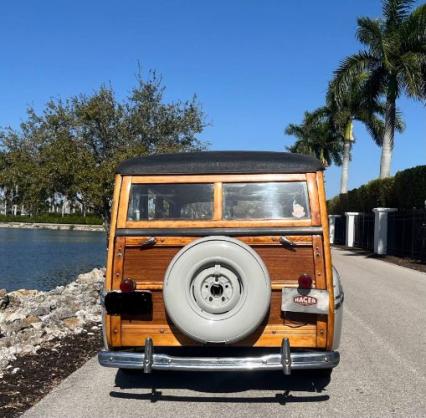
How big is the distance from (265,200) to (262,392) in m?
1.85

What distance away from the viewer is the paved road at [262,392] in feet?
16.3

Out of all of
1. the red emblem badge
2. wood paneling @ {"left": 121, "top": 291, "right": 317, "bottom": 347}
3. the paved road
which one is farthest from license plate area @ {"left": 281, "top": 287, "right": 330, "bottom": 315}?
the paved road

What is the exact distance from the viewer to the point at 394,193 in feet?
89.1

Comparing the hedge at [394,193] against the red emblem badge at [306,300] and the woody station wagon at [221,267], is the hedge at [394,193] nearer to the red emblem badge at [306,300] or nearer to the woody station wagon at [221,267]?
the woody station wagon at [221,267]

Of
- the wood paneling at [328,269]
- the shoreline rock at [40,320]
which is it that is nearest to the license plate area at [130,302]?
the wood paneling at [328,269]

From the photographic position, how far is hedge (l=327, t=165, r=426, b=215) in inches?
920

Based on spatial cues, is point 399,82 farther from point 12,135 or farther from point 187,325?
point 187,325

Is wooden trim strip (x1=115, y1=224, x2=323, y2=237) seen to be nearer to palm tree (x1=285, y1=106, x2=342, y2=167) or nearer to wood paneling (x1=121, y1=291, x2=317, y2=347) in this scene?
wood paneling (x1=121, y1=291, x2=317, y2=347)

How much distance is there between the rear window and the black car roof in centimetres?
14

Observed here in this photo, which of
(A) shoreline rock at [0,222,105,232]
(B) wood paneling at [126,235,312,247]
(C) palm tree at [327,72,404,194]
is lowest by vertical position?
(A) shoreline rock at [0,222,105,232]

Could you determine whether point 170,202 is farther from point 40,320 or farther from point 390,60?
point 390,60

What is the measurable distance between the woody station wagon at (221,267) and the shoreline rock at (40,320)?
2205mm

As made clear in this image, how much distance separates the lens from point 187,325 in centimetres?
482

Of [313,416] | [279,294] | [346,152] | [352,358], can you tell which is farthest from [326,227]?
[346,152]
